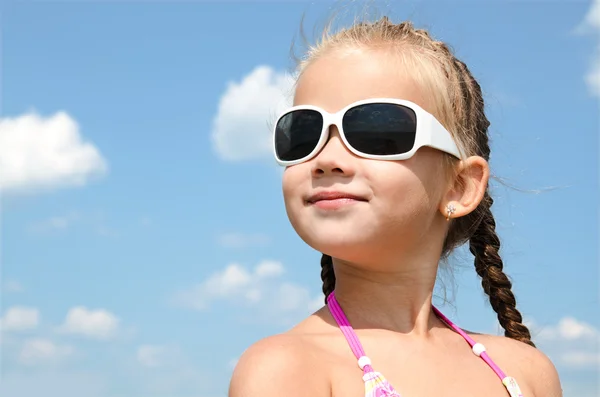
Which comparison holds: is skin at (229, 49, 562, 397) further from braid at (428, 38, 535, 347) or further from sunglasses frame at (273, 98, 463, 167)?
braid at (428, 38, 535, 347)

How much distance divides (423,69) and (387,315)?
1.12m

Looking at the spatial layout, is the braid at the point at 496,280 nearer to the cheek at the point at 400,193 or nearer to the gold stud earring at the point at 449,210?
the gold stud earring at the point at 449,210

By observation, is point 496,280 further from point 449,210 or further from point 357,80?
point 357,80

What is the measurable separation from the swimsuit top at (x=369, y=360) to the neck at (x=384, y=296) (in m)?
0.06

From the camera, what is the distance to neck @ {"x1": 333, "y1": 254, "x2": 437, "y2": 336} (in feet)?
13.0

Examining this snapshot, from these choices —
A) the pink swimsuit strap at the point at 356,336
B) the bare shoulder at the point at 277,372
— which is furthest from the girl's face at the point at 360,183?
the bare shoulder at the point at 277,372

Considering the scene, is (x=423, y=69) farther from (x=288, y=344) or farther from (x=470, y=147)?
(x=288, y=344)

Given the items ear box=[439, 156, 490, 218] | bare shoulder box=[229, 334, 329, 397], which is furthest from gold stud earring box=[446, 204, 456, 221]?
bare shoulder box=[229, 334, 329, 397]

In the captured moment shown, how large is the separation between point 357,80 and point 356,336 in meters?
1.11

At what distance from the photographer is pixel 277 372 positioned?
340 centimetres

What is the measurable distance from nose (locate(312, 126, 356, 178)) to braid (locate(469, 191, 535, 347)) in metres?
1.32

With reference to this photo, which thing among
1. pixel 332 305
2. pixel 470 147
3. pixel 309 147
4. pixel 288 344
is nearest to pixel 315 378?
pixel 288 344

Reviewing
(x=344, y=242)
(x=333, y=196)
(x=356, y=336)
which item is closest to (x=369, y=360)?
(x=356, y=336)

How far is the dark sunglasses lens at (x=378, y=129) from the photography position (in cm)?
374
